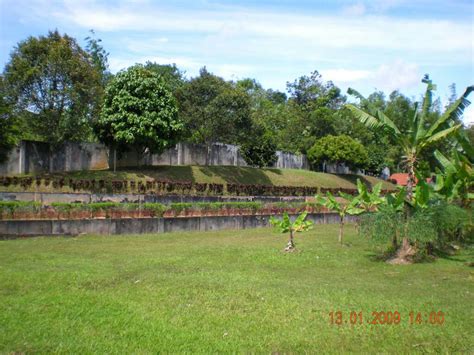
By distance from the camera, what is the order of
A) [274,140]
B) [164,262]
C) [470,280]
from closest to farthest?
1. [470,280]
2. [164,262]
3. [274,140]

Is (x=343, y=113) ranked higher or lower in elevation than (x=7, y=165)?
higher

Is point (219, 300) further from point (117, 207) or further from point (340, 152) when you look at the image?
point (340, 152)

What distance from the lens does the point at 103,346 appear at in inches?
A: 217

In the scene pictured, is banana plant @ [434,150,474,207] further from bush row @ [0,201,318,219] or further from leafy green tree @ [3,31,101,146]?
leafy green tree @ [3,31,101,146]

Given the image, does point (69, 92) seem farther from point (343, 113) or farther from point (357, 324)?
point (343, 113)

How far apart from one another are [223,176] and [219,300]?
26.4 meters

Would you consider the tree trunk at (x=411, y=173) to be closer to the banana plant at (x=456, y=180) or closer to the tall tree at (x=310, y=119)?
the banana plant at (x=456, y=180)

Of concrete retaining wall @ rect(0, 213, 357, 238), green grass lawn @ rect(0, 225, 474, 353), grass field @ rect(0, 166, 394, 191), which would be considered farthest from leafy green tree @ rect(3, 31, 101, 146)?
green grass lawn @ rect(0, 225, 474, 353)

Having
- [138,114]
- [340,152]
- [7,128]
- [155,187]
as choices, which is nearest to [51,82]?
[7,128]

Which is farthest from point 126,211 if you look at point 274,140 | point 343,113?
point 343,113

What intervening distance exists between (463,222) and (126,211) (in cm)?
1055

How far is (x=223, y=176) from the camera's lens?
33688 millimetres
